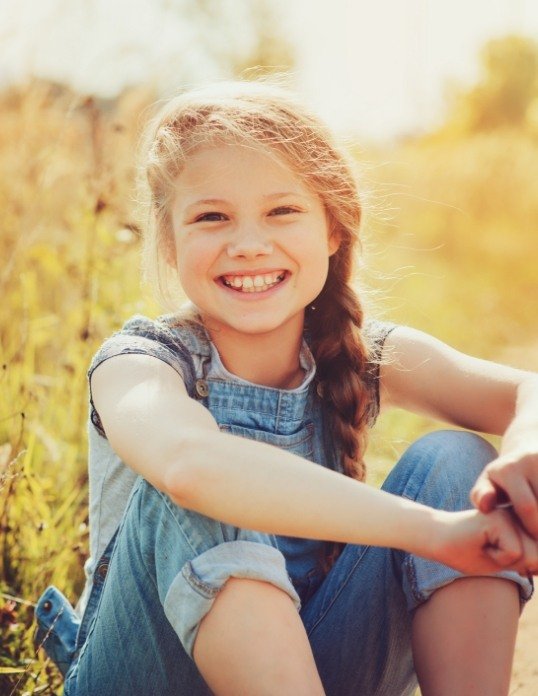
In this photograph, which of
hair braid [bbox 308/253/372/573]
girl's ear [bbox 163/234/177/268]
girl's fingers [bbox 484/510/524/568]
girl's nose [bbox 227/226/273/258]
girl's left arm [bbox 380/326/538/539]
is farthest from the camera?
girl's ear [bbox 163/234/177/268]

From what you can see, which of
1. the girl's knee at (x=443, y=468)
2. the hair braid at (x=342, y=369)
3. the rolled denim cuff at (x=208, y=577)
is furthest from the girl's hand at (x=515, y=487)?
the hair braid at (x=342, y=369)

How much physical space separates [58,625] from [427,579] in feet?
2.47

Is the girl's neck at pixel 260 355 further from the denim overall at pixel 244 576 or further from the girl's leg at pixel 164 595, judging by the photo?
the girl's leg at pixel 164 595

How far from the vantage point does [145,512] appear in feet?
4.96

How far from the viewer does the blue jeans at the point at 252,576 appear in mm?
1437

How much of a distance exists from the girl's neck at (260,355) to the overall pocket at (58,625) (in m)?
0.57

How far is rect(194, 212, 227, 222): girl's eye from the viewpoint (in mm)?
1855

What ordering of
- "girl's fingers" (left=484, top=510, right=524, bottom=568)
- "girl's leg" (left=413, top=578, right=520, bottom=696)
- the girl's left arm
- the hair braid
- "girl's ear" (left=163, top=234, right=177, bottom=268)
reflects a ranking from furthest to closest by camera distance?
"girl's ear" (left=163, top=234, right=177, bottom=268) < the hair braid < the girl's left arm < "girl's leg" (left=413, top=578, right=520, bottom=696) < "girl's fingers" (left=484, top=510, right=524, bottom=568)

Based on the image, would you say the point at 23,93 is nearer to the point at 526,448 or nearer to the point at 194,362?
the point at 194,362

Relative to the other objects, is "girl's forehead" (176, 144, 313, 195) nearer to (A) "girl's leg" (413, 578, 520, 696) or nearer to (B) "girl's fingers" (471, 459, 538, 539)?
(B) "girl's fingers" (471, 459, 538, 539)

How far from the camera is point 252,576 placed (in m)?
1.41

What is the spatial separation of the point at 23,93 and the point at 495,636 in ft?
8.98

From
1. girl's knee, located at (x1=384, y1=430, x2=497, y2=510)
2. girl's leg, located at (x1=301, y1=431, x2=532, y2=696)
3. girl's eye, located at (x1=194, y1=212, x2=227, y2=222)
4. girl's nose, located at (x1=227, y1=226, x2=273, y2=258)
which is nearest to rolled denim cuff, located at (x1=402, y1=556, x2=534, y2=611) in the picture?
girl's leg, located at (x1=301, y1=431, x2=532, y2=696)

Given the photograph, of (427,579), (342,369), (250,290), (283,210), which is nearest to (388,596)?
(427,579)
